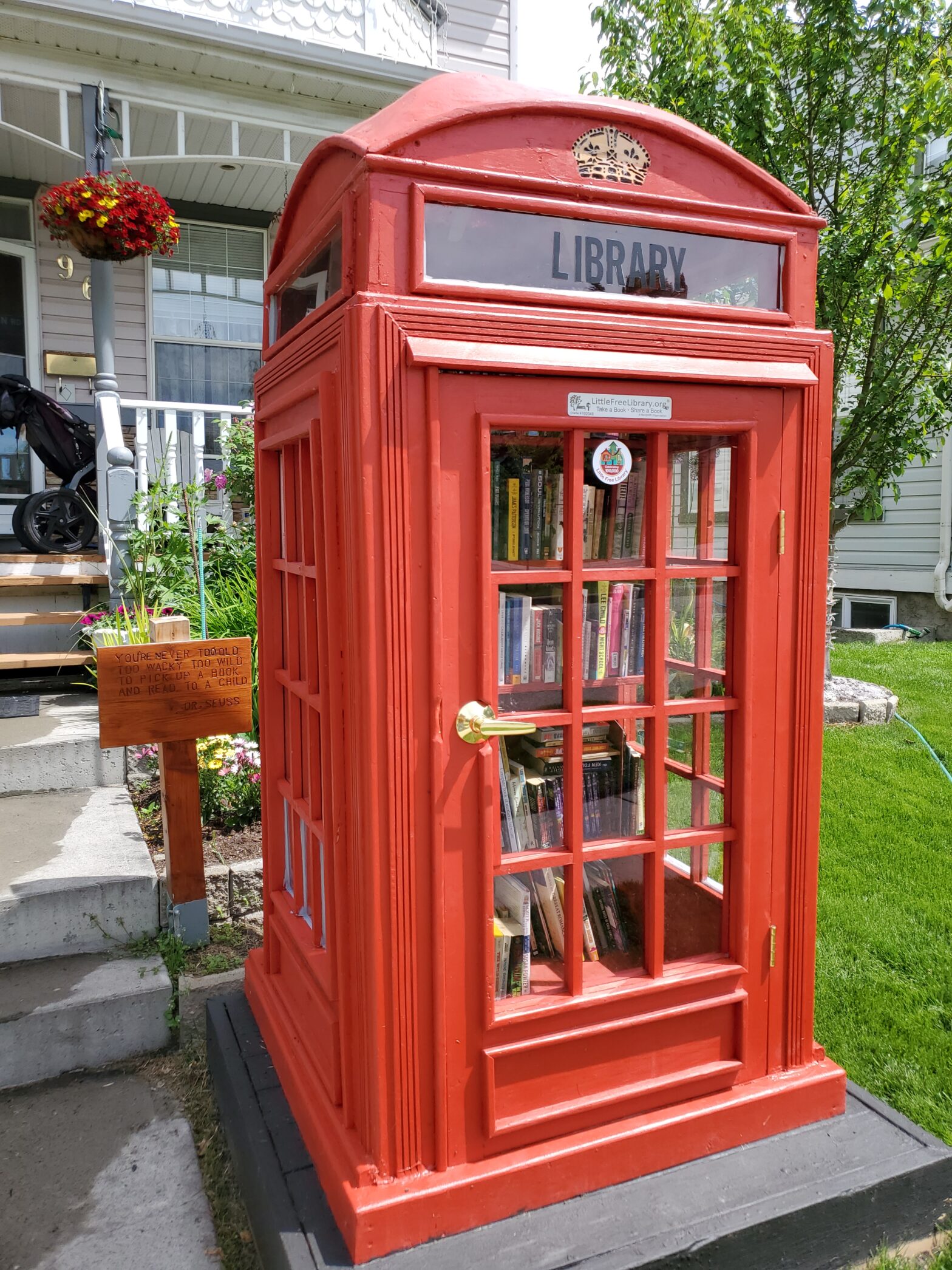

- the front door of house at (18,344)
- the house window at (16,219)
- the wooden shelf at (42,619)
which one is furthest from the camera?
the house window at (16,219)

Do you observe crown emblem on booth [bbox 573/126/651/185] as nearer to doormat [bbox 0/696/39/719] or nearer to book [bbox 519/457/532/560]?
book [bbox 519/457/532/560]

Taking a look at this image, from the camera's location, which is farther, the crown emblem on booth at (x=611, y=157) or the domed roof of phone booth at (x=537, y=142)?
the crown emblem on booth at (x=611, y=157)

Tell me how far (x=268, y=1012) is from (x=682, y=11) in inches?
247

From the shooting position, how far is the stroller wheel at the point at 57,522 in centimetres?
609

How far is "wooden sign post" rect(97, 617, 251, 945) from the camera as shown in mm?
3133

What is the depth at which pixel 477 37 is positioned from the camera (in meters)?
9.59

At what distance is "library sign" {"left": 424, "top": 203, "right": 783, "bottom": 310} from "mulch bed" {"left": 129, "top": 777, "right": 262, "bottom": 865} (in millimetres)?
2798

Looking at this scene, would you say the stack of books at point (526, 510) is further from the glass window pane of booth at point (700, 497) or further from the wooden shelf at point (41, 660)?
the wooden shelf at point (41, 660)

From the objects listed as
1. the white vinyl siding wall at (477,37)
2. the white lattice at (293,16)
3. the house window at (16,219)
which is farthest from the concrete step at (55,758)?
the white vinyl siding wall at (477,37)

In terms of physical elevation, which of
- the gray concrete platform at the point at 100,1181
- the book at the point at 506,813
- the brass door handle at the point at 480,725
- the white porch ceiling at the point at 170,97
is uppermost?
the white porch ceiling at the point at 170,97

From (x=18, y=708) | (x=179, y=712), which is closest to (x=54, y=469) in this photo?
(x=18, y=708)

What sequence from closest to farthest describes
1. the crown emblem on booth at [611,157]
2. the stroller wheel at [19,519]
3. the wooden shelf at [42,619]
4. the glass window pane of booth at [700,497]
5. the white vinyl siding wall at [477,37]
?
the crown emblem on booth at [611,157]
the glass window pane of booth at [700,497]
the wooden shelf at [42,619]
the stroller wheel at [19,519]
the white vinyl siding wall at [477,37]

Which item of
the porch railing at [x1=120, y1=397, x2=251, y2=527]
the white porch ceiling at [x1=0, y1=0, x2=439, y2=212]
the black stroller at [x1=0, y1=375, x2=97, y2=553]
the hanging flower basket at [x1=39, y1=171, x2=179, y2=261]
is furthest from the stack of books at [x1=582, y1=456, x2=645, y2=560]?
the white porch ceiling at [x1=0, y1=0, x2=439, y2=212]

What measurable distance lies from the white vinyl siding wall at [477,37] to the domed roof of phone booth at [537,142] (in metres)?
8.77
